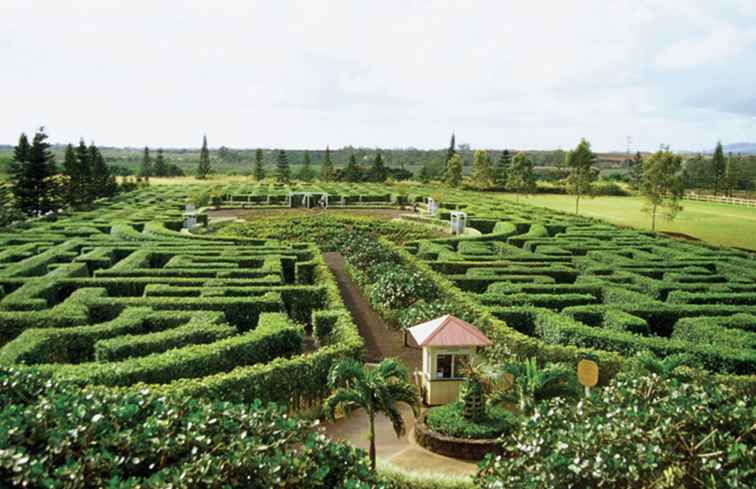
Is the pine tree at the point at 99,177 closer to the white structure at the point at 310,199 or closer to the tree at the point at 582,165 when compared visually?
the white structure at the point at 310,199

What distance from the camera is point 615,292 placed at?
67.8ft

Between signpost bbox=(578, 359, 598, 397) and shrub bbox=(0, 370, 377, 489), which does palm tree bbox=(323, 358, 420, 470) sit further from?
signpost bbox=(578, 359, 598, 397)

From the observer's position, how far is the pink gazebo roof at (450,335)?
563 inches

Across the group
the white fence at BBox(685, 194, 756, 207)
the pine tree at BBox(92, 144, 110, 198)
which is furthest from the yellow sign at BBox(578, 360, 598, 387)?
the white fence at BBox(685, 194, 756, 207)

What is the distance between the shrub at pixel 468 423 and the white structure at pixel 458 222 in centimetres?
2800

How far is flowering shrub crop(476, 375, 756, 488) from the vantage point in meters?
6.72

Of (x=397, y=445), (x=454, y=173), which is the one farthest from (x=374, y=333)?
(x=454, y=173)

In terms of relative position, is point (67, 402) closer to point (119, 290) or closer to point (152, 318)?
point (152, 318)

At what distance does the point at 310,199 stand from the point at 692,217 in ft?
116

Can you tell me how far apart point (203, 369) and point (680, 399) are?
380 inches

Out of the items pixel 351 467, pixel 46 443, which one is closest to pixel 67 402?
pixel 46 443

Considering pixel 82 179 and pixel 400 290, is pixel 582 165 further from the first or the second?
pixel 82 179

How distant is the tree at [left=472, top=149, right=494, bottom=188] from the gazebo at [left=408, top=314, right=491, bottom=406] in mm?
68716

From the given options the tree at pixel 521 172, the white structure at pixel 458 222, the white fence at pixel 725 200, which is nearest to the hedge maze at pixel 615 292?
the white structure at pixel 458 222
